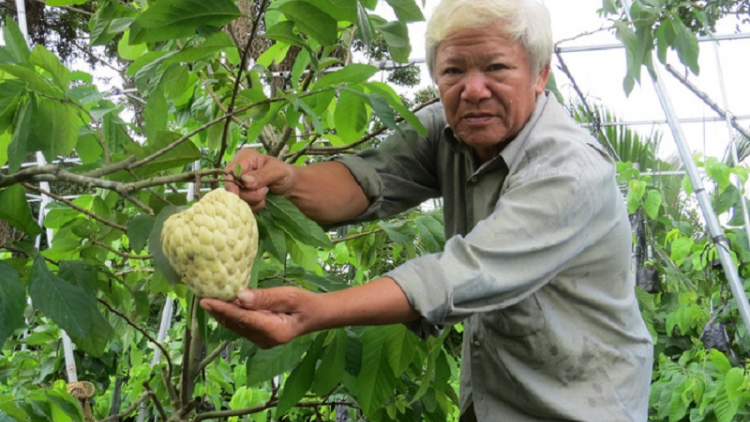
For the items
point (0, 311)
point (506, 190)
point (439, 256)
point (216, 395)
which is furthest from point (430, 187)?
point (216, 395)

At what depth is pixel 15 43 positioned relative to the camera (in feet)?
3.72

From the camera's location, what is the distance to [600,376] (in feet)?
4.47

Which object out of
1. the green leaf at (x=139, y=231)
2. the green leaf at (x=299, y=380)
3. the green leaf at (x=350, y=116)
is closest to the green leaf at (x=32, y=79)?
the green leaf at (x=139, y=231)

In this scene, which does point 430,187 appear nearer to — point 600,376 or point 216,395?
point 600,376

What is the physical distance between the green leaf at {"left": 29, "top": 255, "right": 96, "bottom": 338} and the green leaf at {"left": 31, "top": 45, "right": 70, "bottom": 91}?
24 cm

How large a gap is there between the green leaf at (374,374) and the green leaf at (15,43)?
662 mm

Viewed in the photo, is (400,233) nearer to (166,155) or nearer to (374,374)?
(374,374)

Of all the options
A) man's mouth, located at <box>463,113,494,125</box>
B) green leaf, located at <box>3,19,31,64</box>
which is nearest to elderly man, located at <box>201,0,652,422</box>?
man's mouth, located at <box>463,113,494,125</box>

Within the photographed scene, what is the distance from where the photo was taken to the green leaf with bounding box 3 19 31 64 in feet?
3.65

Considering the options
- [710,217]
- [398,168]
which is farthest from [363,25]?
[710,217]

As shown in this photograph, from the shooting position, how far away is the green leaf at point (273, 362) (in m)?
1.35

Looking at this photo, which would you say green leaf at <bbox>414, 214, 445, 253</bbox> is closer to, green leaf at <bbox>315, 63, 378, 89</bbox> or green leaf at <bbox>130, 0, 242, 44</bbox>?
green leaf at <bbox>315, 63, 378, 89</bbox>

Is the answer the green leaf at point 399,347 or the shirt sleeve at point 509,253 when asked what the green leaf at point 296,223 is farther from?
the green leaf at point 399,347

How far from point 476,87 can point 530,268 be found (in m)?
0.31
